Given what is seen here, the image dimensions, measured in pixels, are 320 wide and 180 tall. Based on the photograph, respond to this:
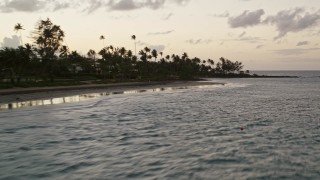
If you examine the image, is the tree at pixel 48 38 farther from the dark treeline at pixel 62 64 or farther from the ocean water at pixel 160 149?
the ocean water at pixel 160 149

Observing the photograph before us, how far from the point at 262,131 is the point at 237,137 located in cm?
319

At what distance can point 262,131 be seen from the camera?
21.1 metres

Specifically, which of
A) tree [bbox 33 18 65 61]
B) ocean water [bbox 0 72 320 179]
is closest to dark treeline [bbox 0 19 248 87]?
tree [bbox 33 18 65 61]

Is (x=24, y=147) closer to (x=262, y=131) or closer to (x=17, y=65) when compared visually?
(x=262, y=131)

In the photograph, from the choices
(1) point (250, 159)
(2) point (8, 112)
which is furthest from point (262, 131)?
(2) point (8, 112)

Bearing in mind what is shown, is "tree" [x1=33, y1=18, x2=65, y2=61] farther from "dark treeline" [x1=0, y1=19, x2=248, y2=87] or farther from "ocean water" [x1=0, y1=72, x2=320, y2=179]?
"ocean water" [x1=0, y1=72, x2=320, y2=179]

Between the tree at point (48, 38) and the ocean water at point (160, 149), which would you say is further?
the tree at point (48, 38)

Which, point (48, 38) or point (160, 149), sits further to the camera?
point (48, 38)

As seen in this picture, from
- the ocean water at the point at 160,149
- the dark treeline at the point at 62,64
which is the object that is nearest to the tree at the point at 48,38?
the dark treeline at the point at 62,64

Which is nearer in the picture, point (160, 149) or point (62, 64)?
point (160, 149)

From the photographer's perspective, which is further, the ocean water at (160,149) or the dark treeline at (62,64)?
the dark treeline at (62,64)

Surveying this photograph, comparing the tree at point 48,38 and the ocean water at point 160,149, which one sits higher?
the tree at point 48,38

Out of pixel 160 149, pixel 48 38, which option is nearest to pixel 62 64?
pixel 48 38

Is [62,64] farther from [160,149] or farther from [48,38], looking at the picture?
[160,149]
